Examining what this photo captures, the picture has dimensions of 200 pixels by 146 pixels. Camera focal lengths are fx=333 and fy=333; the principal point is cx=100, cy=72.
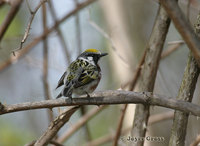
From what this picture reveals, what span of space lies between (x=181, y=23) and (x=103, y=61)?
6382 millimetres

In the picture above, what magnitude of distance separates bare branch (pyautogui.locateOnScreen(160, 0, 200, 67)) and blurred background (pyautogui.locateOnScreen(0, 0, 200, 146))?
1160 millimetres

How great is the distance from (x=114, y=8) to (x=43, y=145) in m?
3.44

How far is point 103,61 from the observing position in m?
8.32

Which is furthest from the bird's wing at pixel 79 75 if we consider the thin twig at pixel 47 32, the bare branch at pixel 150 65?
the thin twig at pixel 47 32

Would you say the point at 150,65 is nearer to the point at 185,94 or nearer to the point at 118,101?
the point at 185,94

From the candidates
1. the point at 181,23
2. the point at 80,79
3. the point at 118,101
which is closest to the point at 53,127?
the point at 80,79

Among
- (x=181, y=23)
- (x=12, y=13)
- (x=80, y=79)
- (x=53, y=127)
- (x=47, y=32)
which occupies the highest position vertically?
(x=12, y=13)

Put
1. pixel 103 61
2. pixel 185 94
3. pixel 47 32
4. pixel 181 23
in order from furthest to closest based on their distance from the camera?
pixel 103 61, pixel 47 32, pixel 185 94, pixel 181 23

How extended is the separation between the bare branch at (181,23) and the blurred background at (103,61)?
1.16 meters

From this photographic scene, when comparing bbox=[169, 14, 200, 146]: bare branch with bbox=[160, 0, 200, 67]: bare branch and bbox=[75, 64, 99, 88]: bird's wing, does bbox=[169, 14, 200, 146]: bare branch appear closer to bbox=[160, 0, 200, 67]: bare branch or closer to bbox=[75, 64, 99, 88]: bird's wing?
bbox=[160, 0, 200, 67]: bare branch

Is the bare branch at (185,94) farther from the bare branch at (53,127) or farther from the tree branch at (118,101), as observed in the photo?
the bare branch at (53,127)

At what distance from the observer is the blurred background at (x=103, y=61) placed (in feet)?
16.0

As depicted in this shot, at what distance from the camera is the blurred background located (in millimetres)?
4867

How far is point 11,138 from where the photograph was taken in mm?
6711
